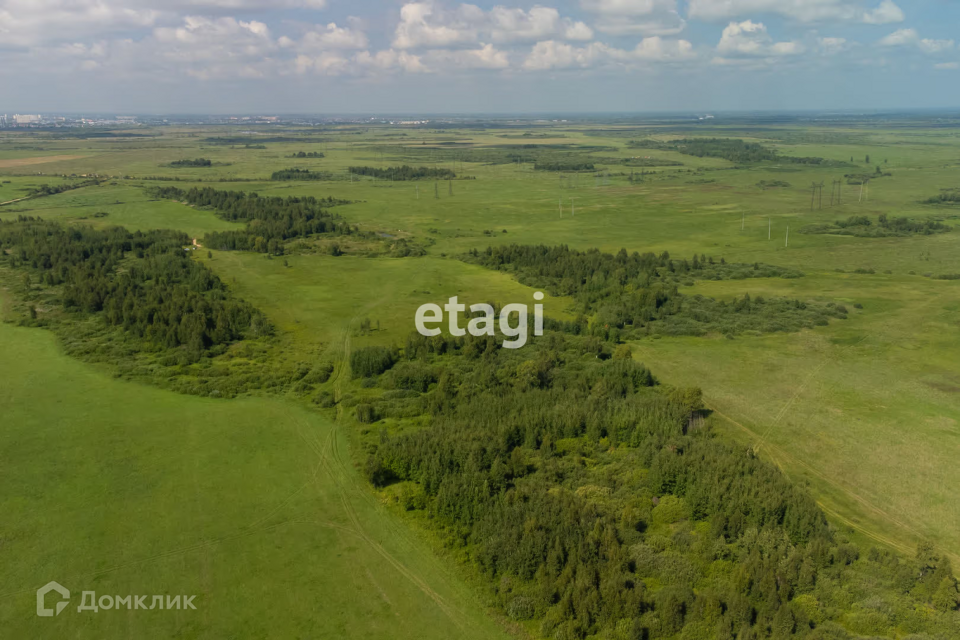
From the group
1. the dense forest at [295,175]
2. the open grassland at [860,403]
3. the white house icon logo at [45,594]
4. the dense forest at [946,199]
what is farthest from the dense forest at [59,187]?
the dense forest at [946,199]

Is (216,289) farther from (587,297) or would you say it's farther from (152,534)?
(152,534)

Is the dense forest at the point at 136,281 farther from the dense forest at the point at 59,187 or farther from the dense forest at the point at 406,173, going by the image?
the dense forest at the point at 406,173

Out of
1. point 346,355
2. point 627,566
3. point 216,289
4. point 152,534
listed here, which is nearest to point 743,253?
point 346,355

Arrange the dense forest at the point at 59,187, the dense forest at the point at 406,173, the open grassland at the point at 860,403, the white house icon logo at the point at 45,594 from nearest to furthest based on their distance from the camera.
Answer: the white house icon logo at the point at 45,594, the open grassland at the point at 860,403, the dense forest at the point at 59,187, the dense forest at the point at 406,173

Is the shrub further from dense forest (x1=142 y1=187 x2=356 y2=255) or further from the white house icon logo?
dense forest (x1=142 y1=187 x2=356 y2=255)

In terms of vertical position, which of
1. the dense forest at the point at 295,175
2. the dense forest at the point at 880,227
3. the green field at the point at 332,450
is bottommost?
the green field at the point at 332,450

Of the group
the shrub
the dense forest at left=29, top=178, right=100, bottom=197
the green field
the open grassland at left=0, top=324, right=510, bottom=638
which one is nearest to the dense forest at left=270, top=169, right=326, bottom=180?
the dense forest at left=29, top=178, right=100, bottom=197

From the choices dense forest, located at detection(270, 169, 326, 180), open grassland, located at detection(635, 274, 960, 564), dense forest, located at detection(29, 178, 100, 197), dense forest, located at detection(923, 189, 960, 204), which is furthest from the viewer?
dense forest, located at detection(270, 169, 326, 180)
